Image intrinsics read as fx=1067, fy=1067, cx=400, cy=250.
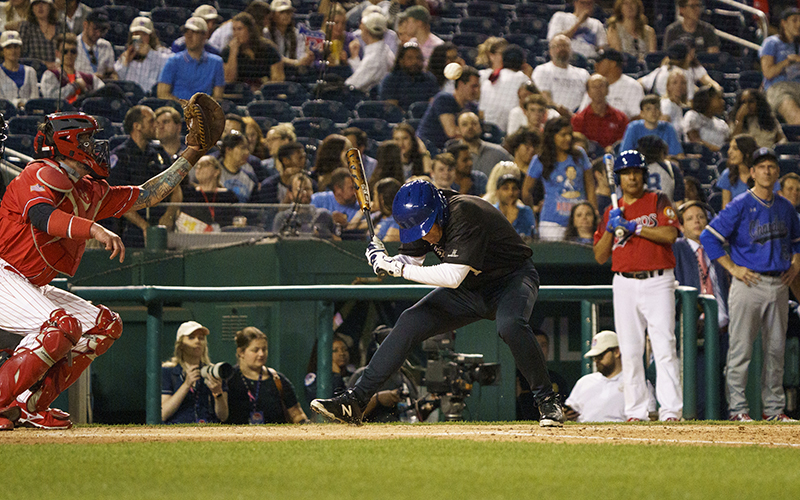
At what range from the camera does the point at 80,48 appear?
10.4 metres

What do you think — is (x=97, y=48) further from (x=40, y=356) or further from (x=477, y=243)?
(x=477, y=243)

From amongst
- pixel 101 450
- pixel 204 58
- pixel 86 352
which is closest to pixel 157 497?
pixel 101 450

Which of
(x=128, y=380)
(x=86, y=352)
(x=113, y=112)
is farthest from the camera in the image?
(x=113, y=112)

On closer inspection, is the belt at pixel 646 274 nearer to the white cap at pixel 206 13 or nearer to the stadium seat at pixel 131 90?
the stadium seat at pixel 131 90

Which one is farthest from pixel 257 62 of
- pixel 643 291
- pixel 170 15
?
pixel 643 291

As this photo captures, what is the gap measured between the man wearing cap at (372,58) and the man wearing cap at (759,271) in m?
4.86

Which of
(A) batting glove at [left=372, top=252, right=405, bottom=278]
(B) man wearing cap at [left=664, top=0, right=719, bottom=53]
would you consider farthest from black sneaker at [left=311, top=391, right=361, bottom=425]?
(B) man wearing cap at [left=664, top=0, right=719, bottom=53]

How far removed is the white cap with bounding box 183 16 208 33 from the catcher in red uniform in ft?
16.5

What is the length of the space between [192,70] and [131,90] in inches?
24.1

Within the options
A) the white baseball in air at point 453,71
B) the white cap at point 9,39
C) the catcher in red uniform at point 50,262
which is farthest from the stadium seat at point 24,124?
the catcher in red uniform at point 50,262

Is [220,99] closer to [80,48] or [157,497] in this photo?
[80,48]

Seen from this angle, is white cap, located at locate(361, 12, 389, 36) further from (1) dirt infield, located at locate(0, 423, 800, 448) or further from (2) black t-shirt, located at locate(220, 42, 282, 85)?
(1) dirt infield, located at locate(0, 423, 800, 448)

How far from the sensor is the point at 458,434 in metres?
5.05

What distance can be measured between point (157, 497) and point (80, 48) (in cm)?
794
